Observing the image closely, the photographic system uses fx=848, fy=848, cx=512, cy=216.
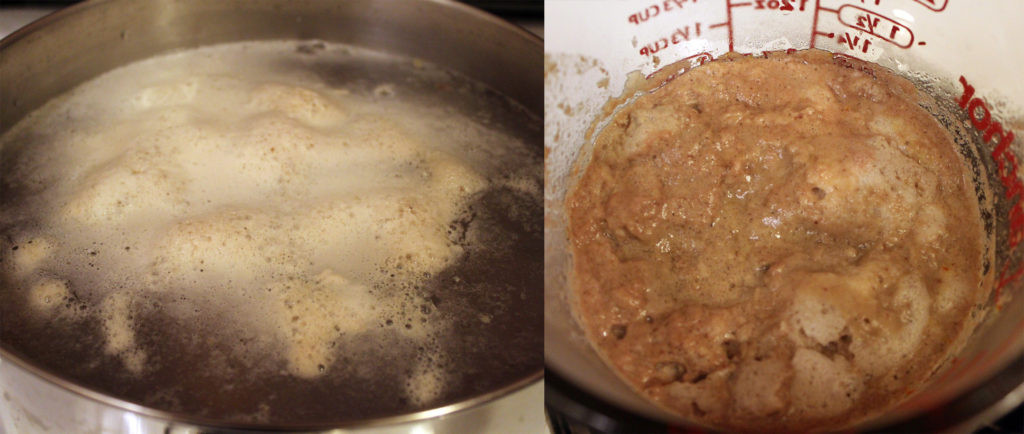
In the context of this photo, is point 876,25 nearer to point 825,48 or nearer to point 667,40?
point 825,48

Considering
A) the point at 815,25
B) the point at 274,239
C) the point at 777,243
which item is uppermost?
the point at 815,25

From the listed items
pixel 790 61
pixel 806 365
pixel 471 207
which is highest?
pixel 790 61

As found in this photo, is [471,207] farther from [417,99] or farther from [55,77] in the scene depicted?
[55,77]

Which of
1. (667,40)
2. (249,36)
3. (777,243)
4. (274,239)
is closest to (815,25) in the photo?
(667,40)

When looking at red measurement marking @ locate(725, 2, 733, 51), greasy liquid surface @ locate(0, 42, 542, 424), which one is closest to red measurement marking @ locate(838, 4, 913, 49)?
red measurement marking @ locate(725, 2, 733, 51)

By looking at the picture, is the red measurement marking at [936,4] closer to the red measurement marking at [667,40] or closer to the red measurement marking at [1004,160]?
the red measurement marking at [1004,160]

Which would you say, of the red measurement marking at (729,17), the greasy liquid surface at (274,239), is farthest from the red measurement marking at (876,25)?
the greasy liquid surface at (274,239)

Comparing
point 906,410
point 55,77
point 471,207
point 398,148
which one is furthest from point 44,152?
point 906,410
